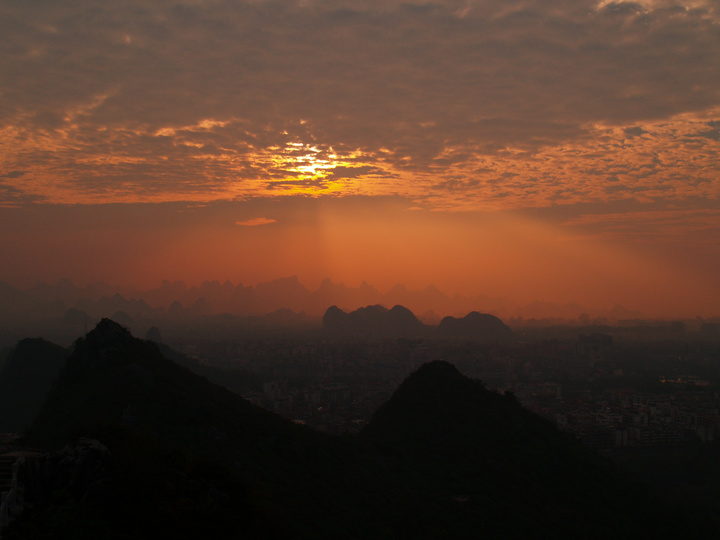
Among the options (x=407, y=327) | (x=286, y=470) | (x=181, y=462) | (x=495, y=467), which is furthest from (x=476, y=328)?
(x=181, y=462)

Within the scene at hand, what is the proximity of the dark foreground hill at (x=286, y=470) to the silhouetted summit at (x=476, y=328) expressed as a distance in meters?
131

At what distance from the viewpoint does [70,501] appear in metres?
13.8

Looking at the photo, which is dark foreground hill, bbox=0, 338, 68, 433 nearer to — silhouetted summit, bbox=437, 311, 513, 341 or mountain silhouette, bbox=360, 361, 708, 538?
mountain silhouette, bbox=360, 361, 708, 538

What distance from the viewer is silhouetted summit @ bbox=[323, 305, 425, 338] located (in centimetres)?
18112

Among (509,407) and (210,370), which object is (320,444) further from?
(210,370)

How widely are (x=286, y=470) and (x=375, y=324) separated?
163m

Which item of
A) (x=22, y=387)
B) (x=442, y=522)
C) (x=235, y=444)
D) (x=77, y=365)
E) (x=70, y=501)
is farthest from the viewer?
(x=22, y=387)

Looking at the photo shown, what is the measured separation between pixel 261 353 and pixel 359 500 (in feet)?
293

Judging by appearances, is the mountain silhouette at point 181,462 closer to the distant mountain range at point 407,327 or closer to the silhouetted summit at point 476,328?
the distant mountain range at point 407,327

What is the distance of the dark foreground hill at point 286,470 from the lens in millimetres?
14531

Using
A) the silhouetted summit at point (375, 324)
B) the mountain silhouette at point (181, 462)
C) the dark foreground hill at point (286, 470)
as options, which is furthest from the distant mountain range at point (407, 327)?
the mountain silhouette at point (181, 462)

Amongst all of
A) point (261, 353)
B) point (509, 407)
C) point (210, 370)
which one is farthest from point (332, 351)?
point (509, 407)

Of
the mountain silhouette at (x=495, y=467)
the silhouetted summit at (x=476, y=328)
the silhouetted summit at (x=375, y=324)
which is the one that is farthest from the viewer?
the silhouetted summit at (x=375, y=324)

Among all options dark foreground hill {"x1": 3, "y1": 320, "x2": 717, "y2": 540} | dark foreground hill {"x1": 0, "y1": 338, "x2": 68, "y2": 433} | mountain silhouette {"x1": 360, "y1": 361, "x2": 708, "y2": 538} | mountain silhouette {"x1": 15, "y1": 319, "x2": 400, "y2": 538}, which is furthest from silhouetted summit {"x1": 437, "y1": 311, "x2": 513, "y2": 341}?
mountain silhouette {"x1": 15, "y1": 319, "x2": 400, "y2": 538}
